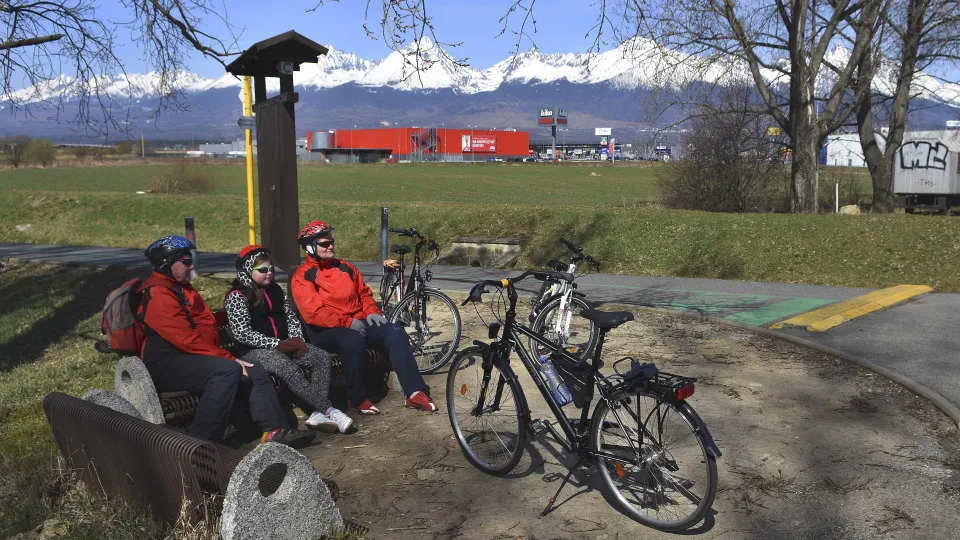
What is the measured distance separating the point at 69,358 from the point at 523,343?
6877 mm

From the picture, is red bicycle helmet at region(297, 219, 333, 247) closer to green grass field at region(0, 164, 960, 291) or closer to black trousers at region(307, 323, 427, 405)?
black trousers at region(307, 323, 427, 405)

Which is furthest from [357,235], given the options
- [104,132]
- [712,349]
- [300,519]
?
[300,519]

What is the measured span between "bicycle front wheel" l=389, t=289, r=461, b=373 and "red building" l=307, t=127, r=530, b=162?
425 feet

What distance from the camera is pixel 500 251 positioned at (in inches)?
624

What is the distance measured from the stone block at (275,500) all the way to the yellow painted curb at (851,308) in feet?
21.5

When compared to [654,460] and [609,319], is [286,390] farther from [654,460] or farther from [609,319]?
[654,460]

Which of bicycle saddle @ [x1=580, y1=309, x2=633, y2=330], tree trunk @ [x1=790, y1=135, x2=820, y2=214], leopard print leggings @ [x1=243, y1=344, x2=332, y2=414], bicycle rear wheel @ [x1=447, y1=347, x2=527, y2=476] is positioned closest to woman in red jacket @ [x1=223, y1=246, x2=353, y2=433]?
leopard print leggings @ [x1=243, y1=344, x2=332, y2=414]

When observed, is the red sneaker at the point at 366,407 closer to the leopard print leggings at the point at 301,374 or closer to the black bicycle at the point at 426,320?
the leopard print leggings at the point at 301,374

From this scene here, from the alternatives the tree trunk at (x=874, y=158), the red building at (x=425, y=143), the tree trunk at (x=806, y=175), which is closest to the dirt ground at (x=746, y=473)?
the tree trunk at (x=806, y=175)

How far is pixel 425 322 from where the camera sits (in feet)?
25.9

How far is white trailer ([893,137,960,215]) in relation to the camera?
28328 millimetres

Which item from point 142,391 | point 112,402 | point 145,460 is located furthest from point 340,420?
point 145,460

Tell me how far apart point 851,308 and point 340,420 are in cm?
695

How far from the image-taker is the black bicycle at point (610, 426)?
4.06 m
